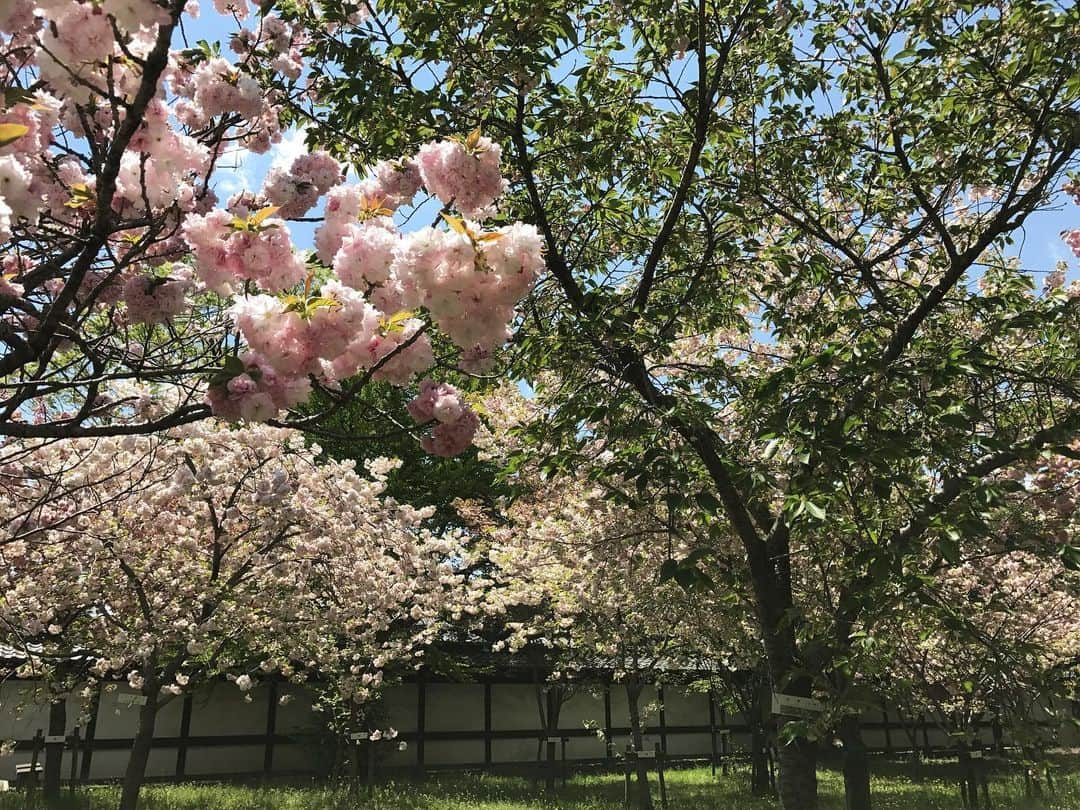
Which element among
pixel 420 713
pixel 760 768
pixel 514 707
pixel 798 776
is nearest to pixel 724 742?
pixel 760 768

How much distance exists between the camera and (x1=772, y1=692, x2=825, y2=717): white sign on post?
440cm

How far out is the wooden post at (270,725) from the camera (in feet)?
47.7

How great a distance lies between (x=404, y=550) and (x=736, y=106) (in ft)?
23.5

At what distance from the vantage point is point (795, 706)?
4.43m

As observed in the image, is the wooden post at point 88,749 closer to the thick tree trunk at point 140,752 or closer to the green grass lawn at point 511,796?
the green grass lawn at point 511,796

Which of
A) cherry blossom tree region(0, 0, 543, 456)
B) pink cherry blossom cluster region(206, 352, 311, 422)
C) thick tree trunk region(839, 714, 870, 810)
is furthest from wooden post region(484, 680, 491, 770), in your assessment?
pink cherry blossom cluster region(206, 352, 311, 422)

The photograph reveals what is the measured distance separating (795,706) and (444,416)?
3.05 m

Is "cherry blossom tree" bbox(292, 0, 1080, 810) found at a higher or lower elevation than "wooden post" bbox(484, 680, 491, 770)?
higher

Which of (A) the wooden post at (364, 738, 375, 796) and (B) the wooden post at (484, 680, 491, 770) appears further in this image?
(B) the wooden post at (484, 680, 491, 770)

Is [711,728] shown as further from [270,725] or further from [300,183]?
[300,183]

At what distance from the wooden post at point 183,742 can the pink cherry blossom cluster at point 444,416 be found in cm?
1341

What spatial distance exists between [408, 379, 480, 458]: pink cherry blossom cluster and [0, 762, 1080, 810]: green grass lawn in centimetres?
959

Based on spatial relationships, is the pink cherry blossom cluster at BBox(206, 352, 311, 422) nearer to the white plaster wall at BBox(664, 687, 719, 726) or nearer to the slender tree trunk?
the slender tree trunk

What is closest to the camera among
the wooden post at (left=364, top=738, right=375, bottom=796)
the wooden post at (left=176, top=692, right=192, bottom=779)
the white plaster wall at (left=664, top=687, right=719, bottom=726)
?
the wooden post at (left=364, top=738, right=375, bottom=796)
